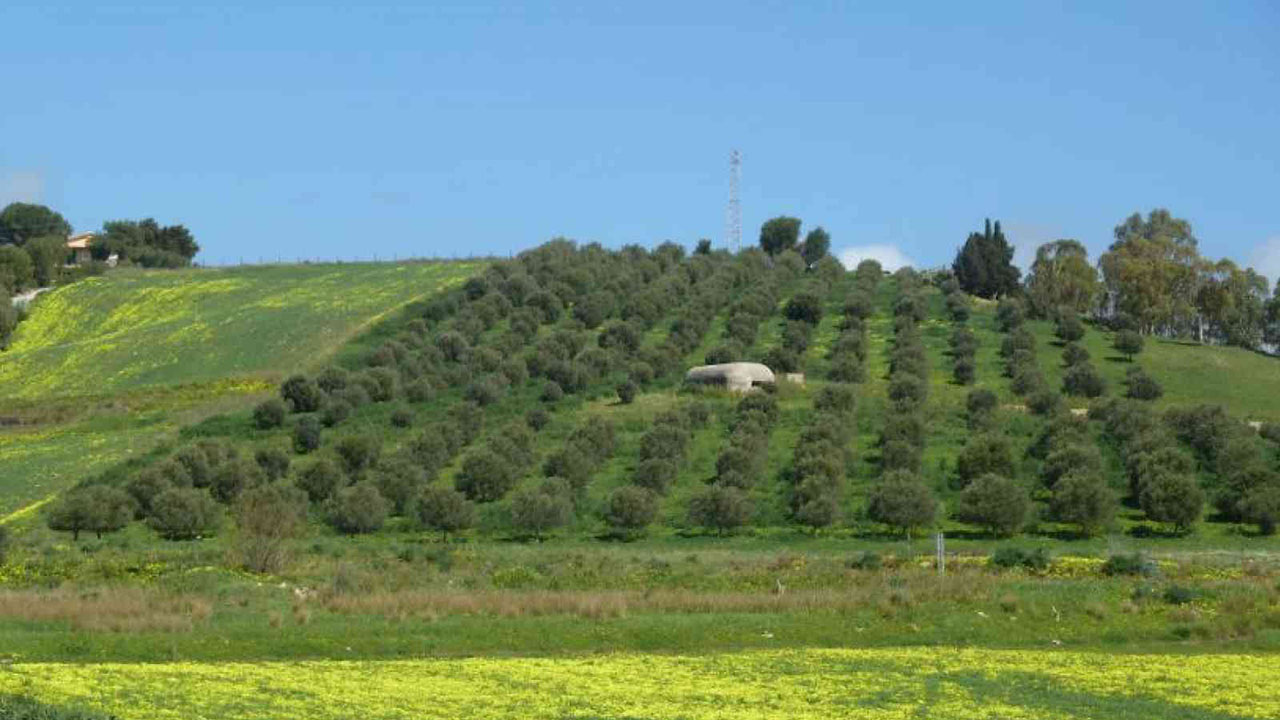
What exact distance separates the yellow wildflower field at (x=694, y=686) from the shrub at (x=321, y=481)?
45.7m

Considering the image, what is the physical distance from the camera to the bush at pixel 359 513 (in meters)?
75.1

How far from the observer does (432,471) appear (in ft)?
289

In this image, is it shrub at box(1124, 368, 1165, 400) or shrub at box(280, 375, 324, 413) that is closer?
shrub at box(280, 375, 324, 413)

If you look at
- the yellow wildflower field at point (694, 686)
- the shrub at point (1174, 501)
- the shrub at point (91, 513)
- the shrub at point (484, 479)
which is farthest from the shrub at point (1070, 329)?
the yellow wildflower field at point (694, 686)

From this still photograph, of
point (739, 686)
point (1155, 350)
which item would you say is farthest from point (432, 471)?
point (1155, 350)

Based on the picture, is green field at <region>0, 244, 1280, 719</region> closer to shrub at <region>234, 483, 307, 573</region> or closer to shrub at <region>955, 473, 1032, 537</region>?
shrub at <region>234, 483, 307, 573</region>

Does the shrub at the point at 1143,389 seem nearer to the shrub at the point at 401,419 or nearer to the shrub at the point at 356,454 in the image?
the shrub at the point at 401,419

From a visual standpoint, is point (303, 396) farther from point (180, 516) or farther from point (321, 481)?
point (180, 516)

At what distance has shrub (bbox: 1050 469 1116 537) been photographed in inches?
2790

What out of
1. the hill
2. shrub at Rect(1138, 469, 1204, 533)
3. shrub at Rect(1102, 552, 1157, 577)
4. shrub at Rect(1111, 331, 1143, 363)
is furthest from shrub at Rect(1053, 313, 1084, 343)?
shrub at Rect(1102, 552, 1157, 577)

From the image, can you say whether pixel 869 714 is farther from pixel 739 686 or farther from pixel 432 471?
pixel 432 471

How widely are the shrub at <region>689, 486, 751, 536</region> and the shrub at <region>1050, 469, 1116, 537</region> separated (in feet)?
43.2

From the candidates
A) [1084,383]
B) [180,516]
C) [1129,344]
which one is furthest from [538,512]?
[1129,344]

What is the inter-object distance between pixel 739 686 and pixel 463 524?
4342 centimetres
